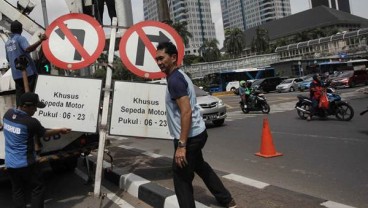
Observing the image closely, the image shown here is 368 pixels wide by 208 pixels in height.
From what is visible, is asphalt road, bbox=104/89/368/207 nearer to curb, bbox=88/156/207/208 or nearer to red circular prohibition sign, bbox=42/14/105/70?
curb, bbox=88/156/207/208

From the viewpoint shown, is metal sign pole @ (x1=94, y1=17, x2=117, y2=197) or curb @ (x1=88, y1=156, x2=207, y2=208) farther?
metal sign pole @ (x1=94, y1=17, x2=117, y2=197)

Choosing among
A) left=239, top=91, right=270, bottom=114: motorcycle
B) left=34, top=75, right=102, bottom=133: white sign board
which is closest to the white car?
left=239, top=91, right=270, bottom=114: motorcycle

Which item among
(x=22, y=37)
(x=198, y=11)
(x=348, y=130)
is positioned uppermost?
(x=198, y=11)

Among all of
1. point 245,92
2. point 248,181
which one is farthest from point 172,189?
point 245,92

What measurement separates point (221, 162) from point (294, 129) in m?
4.62

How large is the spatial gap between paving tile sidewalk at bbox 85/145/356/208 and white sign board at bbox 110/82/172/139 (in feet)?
2.44

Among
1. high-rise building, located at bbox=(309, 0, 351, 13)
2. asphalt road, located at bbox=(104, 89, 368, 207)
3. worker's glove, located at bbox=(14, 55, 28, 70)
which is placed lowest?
asphalt road, located at bbox=(104, 89, 368, 207)

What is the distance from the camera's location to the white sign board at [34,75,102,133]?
5219mm

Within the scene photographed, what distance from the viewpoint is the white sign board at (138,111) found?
5465mm

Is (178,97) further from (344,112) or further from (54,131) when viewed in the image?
(344,112)

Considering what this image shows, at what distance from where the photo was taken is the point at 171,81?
3.68 meters

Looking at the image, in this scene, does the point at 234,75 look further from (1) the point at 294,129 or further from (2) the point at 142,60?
(2) the point at 142,60

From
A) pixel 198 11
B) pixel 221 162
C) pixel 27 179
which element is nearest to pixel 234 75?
pixel 221 162

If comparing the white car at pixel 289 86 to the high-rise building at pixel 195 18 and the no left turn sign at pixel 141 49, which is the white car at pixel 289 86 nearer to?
the no left turn sign at pixel 141 49
